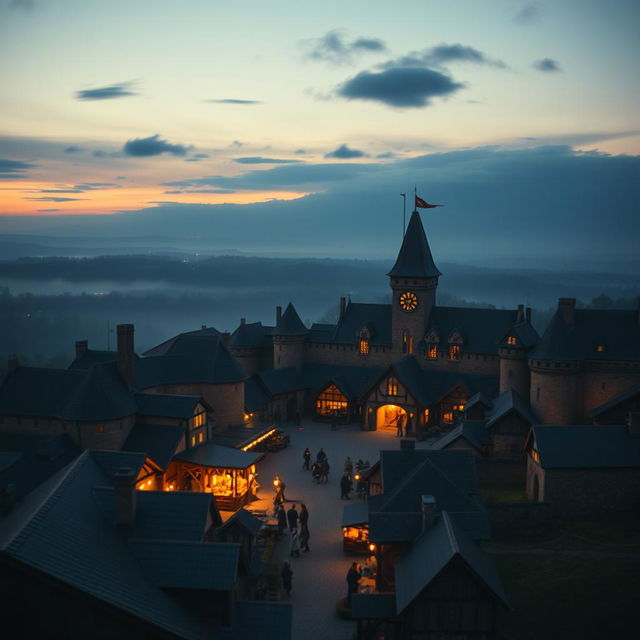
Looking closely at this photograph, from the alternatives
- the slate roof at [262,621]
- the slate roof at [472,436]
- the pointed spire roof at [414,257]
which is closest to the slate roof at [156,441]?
the slate roof at [472,436]

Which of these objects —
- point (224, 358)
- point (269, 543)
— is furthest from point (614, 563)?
point (224, 358)

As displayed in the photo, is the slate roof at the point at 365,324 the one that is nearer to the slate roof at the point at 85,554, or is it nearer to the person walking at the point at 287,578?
the person walking at the point at 287,578

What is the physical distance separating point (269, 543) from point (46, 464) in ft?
40.7

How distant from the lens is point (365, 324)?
210ft

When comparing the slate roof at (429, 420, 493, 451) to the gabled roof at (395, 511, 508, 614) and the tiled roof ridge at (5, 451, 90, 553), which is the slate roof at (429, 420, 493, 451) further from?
the tiled roof ridge at (5, 451, 90, 553)

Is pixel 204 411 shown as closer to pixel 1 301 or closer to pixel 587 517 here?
pixel 587 517

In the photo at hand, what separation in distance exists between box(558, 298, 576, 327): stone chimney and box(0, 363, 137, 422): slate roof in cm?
2894

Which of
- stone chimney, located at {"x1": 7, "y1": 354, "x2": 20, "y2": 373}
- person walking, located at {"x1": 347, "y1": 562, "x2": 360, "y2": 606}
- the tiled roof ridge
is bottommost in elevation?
person walking, located at {"x1": 347, "y1": 562, "x2": 360, "y2": 606}

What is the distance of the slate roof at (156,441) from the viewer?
39.5 m

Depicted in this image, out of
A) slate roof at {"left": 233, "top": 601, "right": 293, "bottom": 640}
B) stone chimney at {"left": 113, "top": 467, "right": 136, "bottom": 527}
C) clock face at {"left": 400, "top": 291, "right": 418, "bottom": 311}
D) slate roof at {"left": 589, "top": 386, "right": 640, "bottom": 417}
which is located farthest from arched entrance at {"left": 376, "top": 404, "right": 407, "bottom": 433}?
stone chimney at {"left": 113, "top": 467, "right": 136, "bottom": 527}

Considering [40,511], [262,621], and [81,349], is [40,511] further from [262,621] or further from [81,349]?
[81,349]

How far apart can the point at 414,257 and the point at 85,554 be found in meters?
46.0

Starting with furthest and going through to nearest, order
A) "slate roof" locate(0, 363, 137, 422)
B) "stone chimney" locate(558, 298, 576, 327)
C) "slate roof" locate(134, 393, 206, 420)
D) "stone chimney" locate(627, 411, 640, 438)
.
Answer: "stone chimney" locate(558, 298, 576, 327) < "slate roof" locate(134, 393, 206, 420) < "slate roof" locate(0, 363, 137, 422) < "stone chimney" locate(627, 411, 640, 438)

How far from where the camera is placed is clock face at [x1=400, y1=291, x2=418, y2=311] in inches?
2416
